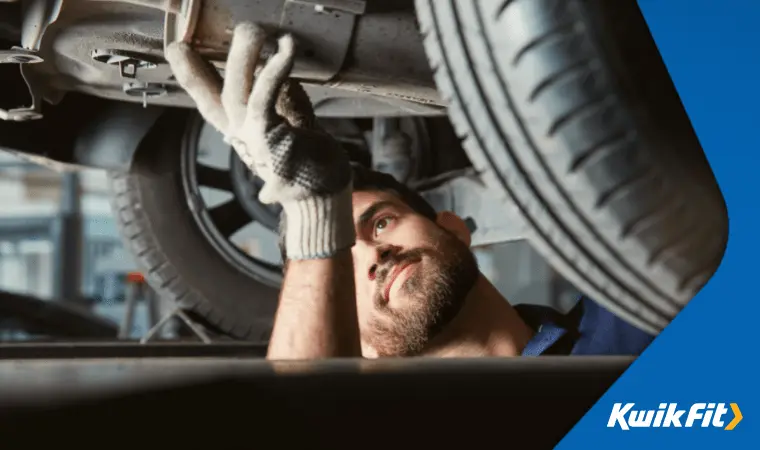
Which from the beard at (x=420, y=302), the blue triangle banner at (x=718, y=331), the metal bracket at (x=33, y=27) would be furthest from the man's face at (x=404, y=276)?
the blue triangle banner at (x=718, y=331)

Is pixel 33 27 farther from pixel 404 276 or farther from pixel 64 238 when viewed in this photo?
pixel 64 238

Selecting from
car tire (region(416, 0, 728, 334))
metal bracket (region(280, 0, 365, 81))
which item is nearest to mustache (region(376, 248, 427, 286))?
metal bracket (region(280, 0, 365, 81))

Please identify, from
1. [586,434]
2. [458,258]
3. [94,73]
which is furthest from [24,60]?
[586,434]

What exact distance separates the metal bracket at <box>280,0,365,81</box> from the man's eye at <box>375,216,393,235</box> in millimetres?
433

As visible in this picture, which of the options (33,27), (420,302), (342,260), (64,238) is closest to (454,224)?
(420,302)

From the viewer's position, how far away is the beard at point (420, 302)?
1.44 m

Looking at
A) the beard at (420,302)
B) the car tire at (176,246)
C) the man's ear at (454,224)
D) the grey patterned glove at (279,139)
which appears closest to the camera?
the grey patterned glove at (279,139)

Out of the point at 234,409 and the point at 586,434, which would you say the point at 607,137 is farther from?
the point at 234,409

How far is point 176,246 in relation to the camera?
190 centimetres

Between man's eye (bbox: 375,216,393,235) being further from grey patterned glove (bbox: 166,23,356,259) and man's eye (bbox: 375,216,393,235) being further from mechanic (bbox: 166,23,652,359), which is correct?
grey patterned glove (bbox: 166,23,356,259)

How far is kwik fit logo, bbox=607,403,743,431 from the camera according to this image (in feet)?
2.02

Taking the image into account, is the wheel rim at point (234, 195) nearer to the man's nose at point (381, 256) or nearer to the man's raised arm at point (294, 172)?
the man's nose at point (381, 256)

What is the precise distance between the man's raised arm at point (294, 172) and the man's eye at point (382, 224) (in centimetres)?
35

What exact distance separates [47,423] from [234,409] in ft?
0.35
